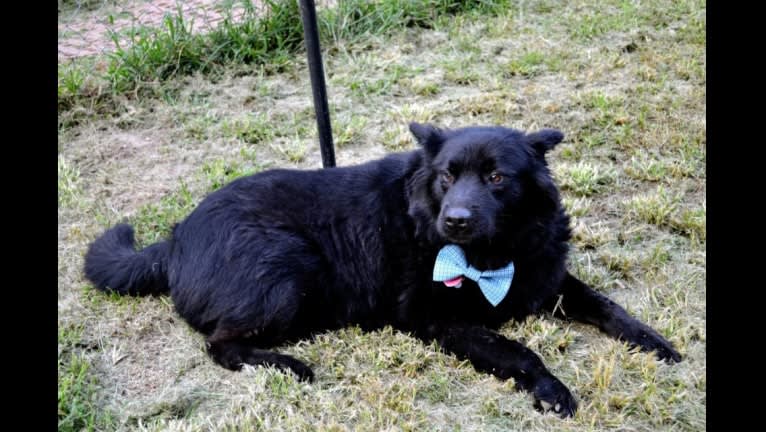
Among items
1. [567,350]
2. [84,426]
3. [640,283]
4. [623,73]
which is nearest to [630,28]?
[623,73]

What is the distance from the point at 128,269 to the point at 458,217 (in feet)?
5.92

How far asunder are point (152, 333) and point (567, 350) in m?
2.10

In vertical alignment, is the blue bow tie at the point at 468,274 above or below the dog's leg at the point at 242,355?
above

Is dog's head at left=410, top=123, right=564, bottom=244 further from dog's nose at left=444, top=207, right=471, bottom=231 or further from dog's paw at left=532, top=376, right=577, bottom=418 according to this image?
dog's paw at left=532, top=376, right=577, bottom=418

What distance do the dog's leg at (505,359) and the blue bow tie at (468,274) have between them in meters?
0.19

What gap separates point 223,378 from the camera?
3.33 m

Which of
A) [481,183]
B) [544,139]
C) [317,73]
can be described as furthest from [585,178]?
[317,73]

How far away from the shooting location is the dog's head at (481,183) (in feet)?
10.9

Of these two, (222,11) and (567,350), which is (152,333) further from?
(222,11)

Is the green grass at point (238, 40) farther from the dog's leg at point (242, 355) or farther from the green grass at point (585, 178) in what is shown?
the dog's leg at point (242, 355)

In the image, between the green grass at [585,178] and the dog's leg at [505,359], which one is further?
the green grass at [585,178]

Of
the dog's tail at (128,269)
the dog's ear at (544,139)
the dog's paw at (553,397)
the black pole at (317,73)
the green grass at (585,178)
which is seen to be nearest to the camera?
the dog's paw at (553,397)

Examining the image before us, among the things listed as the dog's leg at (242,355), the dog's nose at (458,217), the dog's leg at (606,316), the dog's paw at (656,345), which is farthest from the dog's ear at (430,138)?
the dog's paw at (656,345)

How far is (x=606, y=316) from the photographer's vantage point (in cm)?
356
